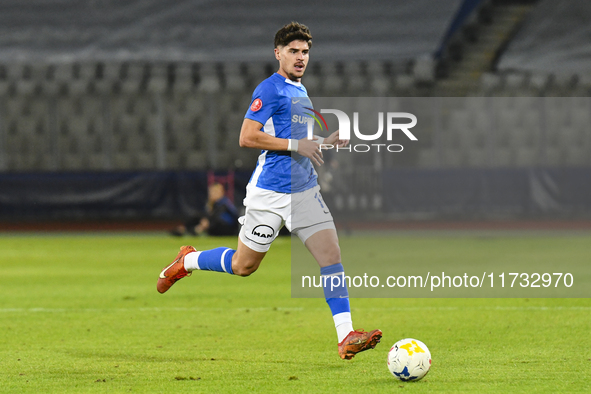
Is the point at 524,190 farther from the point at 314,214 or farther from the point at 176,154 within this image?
the point at 314,214

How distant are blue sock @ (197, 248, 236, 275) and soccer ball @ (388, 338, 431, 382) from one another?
1.57 m

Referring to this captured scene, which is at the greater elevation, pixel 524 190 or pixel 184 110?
pixel 184 110

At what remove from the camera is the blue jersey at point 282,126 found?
19.0 ft

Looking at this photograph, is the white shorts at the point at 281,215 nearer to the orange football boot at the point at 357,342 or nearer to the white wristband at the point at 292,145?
the white wristband at the point at 292,145

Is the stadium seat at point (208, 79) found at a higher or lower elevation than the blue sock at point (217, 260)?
higher

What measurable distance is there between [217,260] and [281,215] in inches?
30.2

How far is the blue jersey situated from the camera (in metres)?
5.78

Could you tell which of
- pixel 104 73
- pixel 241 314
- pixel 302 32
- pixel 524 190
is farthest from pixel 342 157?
pixel 302 32

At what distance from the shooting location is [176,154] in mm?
26547

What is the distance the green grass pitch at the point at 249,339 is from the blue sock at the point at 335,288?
40cm

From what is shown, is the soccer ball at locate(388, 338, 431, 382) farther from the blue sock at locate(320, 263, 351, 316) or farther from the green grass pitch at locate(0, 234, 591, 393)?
the blue sock at locate(320, 263, 351, 316)

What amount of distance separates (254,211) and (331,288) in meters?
0.76

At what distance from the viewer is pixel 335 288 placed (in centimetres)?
573

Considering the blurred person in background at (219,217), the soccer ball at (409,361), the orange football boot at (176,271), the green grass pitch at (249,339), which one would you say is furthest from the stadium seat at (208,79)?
the soccer ball at (409,361)
